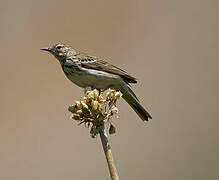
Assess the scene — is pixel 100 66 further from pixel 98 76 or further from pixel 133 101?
pixel 133 101

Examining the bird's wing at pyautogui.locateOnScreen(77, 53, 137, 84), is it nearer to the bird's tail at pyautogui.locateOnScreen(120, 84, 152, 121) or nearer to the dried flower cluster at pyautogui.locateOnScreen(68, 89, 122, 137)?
the bird's tail at pyautogui.locateOnScreen(120, 84, 152, 121)

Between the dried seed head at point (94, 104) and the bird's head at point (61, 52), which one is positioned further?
the bird's head at point (61, 52)

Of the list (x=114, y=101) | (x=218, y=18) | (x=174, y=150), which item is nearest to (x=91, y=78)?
(x=114, y=101)

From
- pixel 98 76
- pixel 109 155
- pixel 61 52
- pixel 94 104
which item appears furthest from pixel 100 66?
pixel 109 155

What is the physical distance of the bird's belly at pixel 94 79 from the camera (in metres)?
5.93

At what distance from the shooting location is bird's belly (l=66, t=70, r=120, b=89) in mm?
5934

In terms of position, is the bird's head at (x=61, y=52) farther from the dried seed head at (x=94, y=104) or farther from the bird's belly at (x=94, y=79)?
the dried seed head at (x=94, y=104)

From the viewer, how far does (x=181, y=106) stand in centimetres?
1066

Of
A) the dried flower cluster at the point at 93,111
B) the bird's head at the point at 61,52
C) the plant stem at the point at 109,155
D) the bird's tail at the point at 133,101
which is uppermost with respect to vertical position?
the bird's head at the point at 61,52

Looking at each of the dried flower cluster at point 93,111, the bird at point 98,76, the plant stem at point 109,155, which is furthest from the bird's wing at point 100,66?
the plant stem at point 109,155

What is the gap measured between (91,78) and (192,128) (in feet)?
13.8

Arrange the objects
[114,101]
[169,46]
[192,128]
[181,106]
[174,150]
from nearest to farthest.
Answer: [114,101], [174,150], [192,128], [181,106], [169,46]

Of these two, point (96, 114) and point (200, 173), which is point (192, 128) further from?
point (96, 114)

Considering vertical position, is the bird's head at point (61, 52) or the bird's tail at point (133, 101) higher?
the bird's head at point (61, 52)
